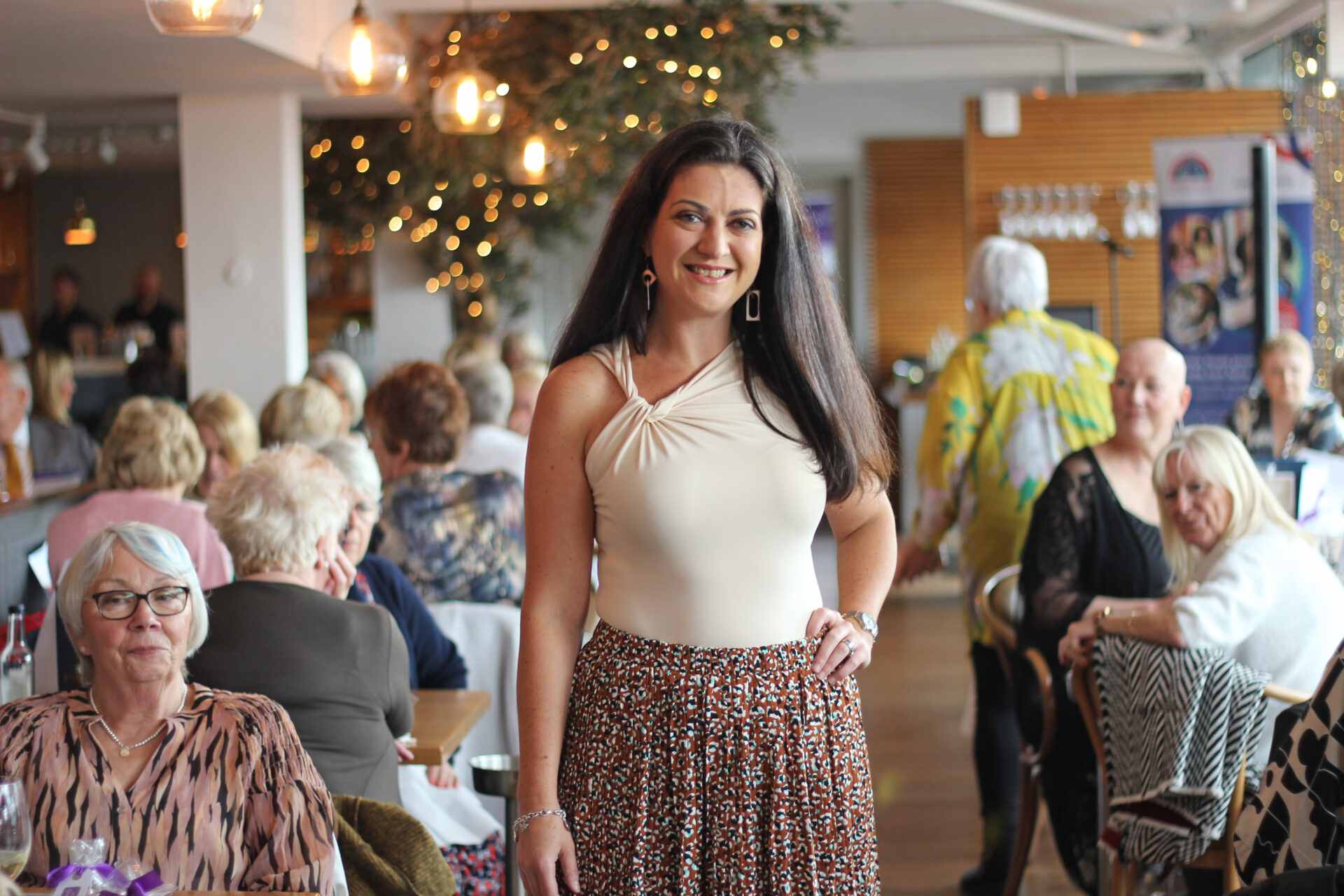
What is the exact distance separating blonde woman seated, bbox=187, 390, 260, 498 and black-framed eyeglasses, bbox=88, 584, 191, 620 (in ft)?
8.88

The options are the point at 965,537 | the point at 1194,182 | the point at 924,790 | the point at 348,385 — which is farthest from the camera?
the point at 1194,182

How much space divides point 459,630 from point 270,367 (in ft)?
10.7

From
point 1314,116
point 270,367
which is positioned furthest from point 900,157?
point 270,367

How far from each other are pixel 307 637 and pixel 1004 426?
93.5 inches

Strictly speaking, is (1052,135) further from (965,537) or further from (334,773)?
(334,773)

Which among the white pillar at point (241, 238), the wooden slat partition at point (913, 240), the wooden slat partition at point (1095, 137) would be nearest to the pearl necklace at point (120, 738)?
the white pillar at point (241, 238)

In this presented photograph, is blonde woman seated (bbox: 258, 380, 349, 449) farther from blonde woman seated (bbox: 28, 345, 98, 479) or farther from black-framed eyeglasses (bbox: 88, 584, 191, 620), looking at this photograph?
black-framed eyeglasses (bbox: 88, 584, 191, 620)

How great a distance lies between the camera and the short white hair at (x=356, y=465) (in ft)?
11.1

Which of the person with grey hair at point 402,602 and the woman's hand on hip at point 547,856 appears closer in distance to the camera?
the woman's hand on hip at point 547,856

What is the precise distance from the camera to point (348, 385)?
6137 mm

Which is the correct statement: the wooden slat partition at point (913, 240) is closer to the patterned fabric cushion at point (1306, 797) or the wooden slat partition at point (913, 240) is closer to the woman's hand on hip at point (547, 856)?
the patterned fabric cushion at point (1306, 797)

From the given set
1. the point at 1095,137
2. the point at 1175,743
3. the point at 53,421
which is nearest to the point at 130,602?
the point at 1175,743

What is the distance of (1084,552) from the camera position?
3512 mm

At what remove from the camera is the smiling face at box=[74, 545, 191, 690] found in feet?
6.82
